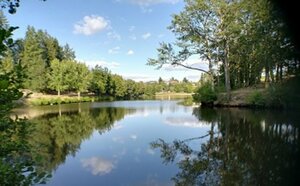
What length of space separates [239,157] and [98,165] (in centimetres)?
337

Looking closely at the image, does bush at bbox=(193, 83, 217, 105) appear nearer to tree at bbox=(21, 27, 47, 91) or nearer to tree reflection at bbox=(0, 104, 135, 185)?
tree reflection at bbox=(0, 104, 135, 185)

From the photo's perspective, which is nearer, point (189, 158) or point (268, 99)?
point (189, 158)

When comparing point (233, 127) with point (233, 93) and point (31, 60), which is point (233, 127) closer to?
point (233, 93)

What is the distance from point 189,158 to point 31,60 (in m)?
52.4

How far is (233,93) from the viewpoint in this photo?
27906 millimetres

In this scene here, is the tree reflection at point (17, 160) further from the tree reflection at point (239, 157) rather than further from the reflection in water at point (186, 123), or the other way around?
the reflection in water at point (186, 123)

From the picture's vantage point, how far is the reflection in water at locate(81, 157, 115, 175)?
7160 millimetres

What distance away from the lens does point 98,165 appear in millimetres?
7754

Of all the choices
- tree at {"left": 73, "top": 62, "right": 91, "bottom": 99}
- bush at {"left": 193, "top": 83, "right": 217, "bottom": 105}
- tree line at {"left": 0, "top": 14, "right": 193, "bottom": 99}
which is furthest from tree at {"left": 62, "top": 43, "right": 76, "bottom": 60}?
bush at {"left": 193, "top": 83, "right": 217, "bottom": 105}

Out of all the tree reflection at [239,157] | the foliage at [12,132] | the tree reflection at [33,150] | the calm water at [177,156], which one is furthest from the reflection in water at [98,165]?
the foliage at [12,132]

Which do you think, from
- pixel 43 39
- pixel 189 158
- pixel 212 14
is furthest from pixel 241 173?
pixel 43 39

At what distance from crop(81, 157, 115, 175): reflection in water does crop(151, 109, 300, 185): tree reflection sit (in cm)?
143

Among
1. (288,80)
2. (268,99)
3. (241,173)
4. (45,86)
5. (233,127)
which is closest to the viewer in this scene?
(241,173)

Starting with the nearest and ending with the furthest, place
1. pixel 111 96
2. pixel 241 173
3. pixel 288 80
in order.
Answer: pixel 241 173, pixel 288 80, pixel 111 96
